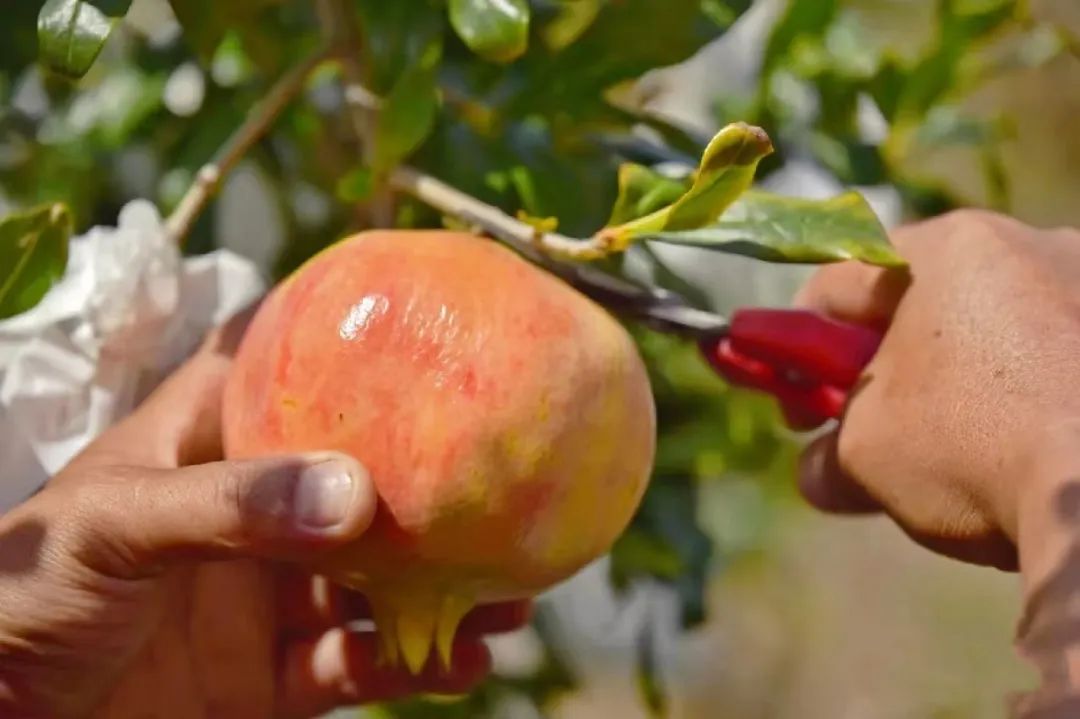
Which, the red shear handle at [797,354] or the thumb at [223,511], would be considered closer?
the thumb at [223,511]

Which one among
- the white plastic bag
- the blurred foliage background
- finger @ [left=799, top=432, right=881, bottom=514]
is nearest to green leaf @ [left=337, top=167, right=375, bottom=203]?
the blurred foliage background

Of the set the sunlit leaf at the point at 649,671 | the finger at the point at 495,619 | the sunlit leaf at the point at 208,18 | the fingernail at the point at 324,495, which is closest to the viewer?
the fingernail at the point at 324,495

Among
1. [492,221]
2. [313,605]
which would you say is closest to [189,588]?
[313,605]

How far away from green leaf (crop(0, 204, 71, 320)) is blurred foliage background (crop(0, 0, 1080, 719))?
0.17 m

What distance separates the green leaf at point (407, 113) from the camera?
2.29ft

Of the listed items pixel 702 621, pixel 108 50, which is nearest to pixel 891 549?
pixel 702 621

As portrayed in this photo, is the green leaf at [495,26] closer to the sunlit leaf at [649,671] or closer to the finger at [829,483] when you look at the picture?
the finger at [829,483]

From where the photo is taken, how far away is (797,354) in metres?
0.68

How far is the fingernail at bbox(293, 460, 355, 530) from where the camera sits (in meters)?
0.52

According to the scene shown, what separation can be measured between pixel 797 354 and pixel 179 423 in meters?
0.37

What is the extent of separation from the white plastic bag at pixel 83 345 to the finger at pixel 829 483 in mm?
419

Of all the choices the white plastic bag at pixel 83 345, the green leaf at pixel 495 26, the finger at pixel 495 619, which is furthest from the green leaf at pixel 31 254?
the finger at pixel 495 619

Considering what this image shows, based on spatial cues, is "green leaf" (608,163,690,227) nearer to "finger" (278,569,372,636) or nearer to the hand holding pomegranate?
the hand holding pomegranate

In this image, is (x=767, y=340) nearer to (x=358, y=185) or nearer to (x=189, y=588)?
(x=358, y=185)
